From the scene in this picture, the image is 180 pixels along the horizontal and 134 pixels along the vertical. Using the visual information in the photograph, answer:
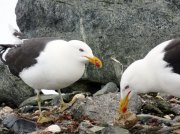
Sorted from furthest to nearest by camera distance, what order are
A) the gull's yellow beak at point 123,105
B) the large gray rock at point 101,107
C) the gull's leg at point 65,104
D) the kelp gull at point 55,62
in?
the gull's leg at point 65,104, the kelp gull at point 55,62, the large gray rock at point 101,107, the gull's yellow beak at point 123,105

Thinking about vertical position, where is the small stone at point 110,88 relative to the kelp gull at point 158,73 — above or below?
below

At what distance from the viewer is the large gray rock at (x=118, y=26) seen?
39.7 feet

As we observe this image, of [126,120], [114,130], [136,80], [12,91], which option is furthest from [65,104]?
[12,91]

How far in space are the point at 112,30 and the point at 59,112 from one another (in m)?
3.21

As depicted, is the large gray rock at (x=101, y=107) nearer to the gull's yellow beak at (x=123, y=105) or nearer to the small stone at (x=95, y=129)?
the gull's yellow beak at (x=123, y=105)

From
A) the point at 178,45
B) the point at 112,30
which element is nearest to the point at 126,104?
the point at 178,45

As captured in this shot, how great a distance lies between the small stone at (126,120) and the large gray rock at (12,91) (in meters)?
4.71

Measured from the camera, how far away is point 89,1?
12586mm

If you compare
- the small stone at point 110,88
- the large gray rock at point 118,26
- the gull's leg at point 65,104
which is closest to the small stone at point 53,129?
the gull's leg at point 65,104

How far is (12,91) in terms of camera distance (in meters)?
12.5

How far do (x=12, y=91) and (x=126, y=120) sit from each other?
500cm

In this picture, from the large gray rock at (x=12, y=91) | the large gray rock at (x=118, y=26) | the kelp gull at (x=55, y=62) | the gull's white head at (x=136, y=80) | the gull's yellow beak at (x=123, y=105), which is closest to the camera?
the gull's white head at (x=136, y=80)

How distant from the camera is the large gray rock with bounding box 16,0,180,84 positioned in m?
12.1

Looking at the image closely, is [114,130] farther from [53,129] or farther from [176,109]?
[176,109]
